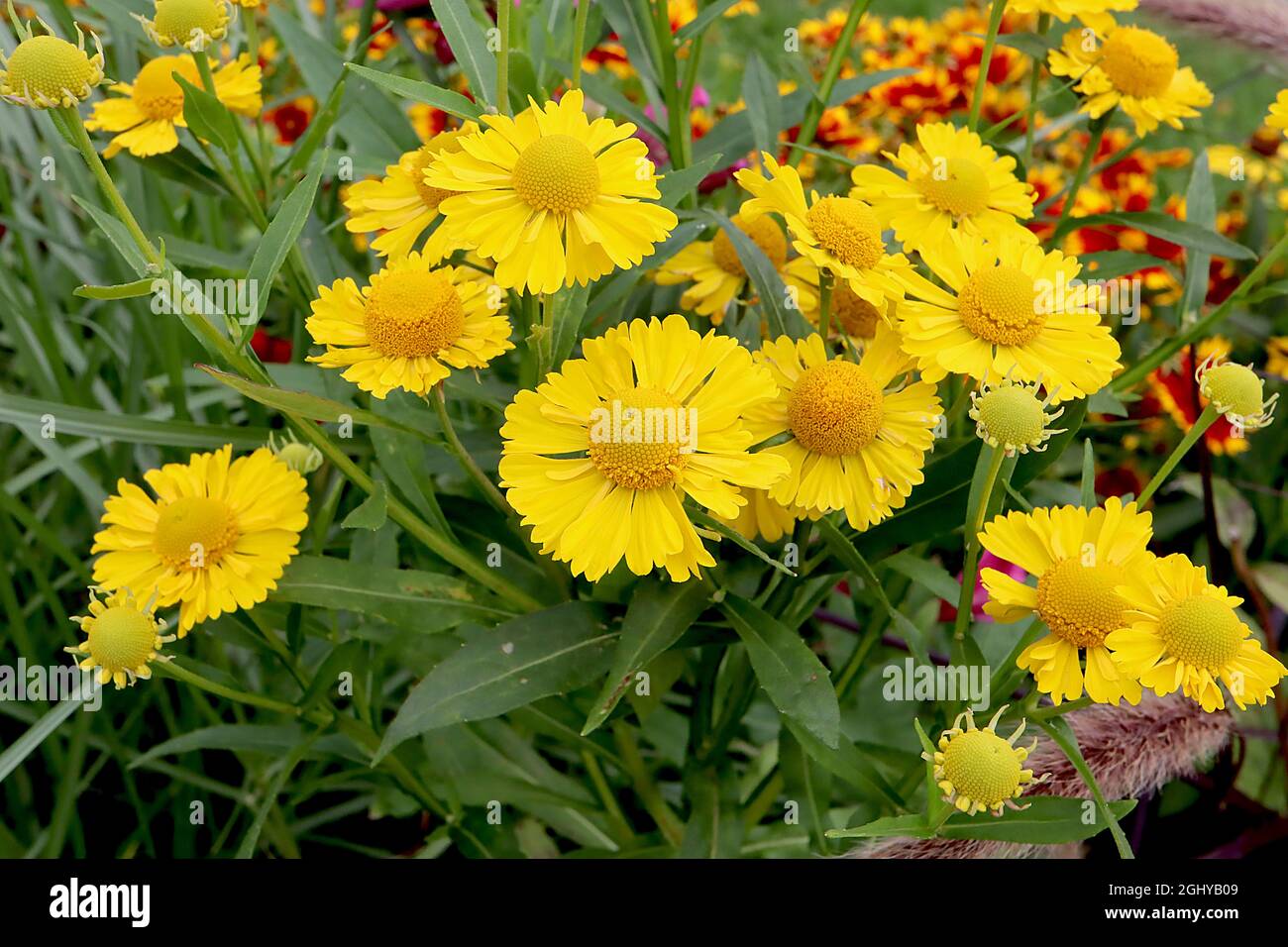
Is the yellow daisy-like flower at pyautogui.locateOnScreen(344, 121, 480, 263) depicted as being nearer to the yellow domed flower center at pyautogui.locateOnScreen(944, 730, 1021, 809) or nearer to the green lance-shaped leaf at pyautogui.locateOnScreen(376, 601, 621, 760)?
the green lance-shaped leaf at pyautogui.locateOnScreen(376, 601, 621, 760)

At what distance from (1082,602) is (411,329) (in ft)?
1.50

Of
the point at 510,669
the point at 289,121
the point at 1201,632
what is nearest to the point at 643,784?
the point at 510,669

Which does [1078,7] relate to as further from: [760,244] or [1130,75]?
[760,244]

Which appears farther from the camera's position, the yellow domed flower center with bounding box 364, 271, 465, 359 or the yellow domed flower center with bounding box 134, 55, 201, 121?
the yellow domed flower center with bounding box 134, 55, 201, 121

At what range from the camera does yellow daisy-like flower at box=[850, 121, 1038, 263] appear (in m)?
0.86

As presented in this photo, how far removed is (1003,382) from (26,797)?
116 cm

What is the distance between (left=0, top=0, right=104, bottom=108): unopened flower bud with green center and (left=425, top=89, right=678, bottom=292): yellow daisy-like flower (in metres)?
0.22

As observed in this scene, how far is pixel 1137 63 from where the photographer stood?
100cm

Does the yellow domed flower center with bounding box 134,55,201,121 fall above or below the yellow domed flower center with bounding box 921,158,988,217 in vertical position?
above

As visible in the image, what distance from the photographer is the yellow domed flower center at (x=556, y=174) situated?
0.68m

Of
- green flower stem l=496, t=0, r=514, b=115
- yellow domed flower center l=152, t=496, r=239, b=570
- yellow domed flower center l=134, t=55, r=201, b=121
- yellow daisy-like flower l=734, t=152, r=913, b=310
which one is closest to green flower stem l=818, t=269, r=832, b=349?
yellow daisy-like flower l=734, t=152, r=913, b=310

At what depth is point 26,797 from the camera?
1.26 metres

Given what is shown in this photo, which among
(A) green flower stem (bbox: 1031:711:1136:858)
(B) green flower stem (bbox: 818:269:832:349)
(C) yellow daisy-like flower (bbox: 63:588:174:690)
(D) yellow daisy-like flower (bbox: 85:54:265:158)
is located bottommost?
(A) green flower stem (bbox: 1031:711:1136:858)
